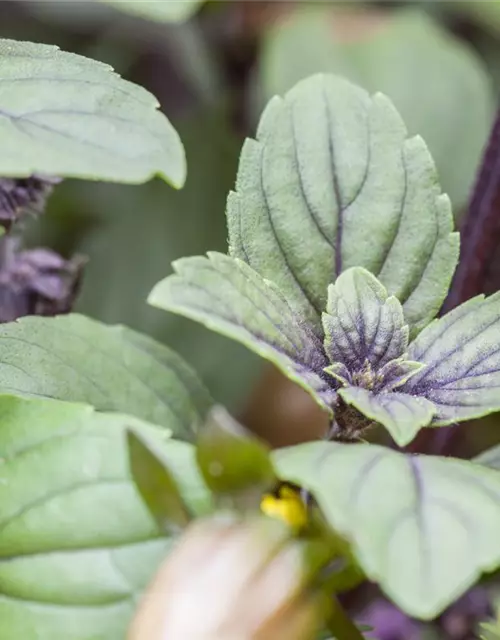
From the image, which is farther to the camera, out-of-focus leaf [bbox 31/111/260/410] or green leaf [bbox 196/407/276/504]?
out-of-focus leaf [bbox 31/111/260/410]

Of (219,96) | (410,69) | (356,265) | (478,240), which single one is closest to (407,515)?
(356,265)

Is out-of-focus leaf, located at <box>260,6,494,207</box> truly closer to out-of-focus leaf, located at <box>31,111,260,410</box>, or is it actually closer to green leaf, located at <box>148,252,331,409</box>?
out-of-focus leaf, located at <box>31,111,260,410</box>

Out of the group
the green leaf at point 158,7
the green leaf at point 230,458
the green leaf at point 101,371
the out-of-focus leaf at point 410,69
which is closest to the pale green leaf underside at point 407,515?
the green leaf at point 230,458

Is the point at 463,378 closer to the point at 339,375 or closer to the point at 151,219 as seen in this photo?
the point at 339,375

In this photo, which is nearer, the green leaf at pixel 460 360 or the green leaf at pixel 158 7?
the green leaf at pixel 460 360

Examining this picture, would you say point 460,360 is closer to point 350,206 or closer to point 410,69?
point 350,206

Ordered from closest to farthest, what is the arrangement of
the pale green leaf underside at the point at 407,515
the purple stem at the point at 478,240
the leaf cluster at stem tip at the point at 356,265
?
1. the pale green leaf underside at the point at 407,515
2. the leaf cluster at stem tip at the point at 356,265
3. the purple stem at the point at 478,240

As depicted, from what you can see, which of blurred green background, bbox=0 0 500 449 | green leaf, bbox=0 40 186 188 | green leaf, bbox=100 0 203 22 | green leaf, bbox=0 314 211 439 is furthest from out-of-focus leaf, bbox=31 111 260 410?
green leaf, bbox=0 40 186 188

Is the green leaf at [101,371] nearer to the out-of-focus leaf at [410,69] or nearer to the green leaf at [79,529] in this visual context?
the green leaf at [79,529]
